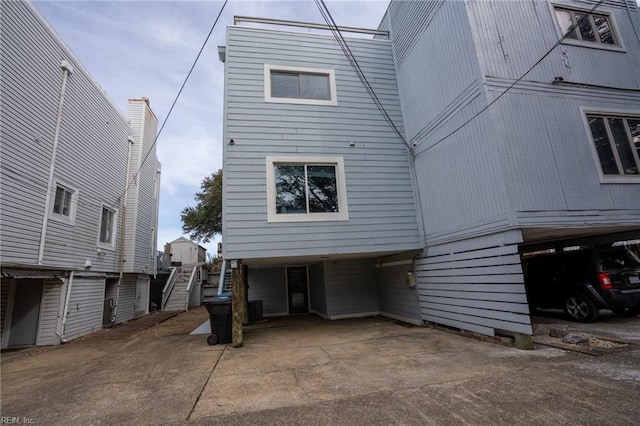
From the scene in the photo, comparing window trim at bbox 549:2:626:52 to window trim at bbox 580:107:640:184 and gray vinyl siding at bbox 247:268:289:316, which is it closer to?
window trim at bbox 580:107:640:184

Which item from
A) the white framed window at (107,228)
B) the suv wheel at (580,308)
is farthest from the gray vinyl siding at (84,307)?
the suv wheel at (580,308)

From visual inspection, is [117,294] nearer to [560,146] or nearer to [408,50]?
[408,50]

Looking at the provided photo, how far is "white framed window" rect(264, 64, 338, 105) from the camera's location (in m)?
7.68

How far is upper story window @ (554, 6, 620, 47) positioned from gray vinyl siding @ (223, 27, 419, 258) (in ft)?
12.8

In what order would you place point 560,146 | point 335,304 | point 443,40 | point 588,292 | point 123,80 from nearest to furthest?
1. point 560,146
2. point 588,292
3. point 443,40
4. point 335,304
5. point 123,80

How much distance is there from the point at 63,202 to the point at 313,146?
7955 millimetres

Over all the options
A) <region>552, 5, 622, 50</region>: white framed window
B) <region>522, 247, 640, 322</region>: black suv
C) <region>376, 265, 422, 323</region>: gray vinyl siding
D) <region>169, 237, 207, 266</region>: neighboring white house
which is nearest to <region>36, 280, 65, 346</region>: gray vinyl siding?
<region>376, 265, 422, 323</region>: gray vinyl siding

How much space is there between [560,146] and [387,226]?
375 centimetres

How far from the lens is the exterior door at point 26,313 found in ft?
27.0

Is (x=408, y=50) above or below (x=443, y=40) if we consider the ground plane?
above

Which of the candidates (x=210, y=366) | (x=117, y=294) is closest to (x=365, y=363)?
(x=210, y=366)

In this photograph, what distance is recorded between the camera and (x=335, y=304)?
9.65 metres

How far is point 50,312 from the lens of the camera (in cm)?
852

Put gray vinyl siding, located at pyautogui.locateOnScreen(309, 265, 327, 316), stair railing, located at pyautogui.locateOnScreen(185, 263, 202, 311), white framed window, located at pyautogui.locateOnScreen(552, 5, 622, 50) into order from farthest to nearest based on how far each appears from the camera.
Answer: stair railing, located at pyautogui.locateOnScreen(185, 263, 202, 311), gray vinyl siding, located at pyautogui.locateOnScreen(309, 265, 327, 316), white framed window, located at pyautogui.locateOnScreen(552, 5, 622, 50)
